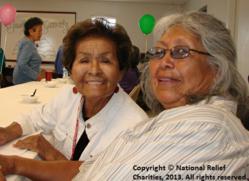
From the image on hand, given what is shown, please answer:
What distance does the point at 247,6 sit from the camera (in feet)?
14.4

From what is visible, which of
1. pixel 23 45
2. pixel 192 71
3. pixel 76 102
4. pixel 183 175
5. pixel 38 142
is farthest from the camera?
pixel 23 45

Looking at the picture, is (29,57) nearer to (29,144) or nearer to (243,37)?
(243,37)

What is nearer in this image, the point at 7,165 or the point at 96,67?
the point at 7,165

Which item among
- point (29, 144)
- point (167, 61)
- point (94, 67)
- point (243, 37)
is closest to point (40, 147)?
point (29, 144)

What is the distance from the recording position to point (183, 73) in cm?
94

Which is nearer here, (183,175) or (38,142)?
(183,175)

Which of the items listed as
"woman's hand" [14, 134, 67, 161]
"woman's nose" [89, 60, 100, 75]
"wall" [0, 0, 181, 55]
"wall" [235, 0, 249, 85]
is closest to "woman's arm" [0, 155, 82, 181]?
"woman's hand" [14, 134, 67, 161]

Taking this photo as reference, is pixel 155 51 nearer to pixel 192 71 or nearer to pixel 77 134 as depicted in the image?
pixel 192 71

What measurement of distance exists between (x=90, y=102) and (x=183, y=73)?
1.98ft

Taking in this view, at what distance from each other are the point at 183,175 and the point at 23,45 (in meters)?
3.77

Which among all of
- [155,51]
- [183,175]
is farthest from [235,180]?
[155,51]

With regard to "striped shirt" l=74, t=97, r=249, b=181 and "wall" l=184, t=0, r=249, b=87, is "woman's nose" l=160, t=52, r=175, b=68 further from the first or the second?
"wall" l=184, t=0, r=249, b=87

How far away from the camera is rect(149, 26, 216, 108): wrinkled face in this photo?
95 cm

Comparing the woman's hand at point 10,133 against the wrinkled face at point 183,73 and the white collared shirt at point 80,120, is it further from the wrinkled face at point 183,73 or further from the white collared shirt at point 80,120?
the wrinkled face at point 183,73
